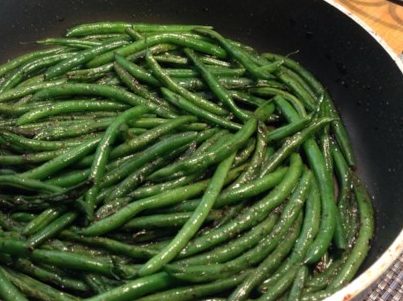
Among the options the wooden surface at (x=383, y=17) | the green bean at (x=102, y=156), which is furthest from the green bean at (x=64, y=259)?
the wooden surface at (x=383, y=17)

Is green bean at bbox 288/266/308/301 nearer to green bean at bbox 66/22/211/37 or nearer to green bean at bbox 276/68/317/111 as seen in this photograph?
green bean at bbox 276/68/317/111

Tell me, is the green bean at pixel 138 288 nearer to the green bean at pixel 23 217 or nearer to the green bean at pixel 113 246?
the green bean at pixel 113 246

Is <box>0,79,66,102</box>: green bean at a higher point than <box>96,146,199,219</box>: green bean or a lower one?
higher

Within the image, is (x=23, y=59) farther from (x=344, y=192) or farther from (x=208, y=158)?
(x=344, y=192)

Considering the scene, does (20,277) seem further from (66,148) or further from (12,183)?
(66,148)

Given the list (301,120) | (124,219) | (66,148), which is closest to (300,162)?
(301,120)

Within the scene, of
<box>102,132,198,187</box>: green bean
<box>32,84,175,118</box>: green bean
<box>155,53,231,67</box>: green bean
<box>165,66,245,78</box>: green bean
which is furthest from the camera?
<box>155,53,231,67</box>: green bean

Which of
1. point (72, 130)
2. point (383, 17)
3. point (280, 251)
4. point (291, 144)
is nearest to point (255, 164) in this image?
point (291, 144)

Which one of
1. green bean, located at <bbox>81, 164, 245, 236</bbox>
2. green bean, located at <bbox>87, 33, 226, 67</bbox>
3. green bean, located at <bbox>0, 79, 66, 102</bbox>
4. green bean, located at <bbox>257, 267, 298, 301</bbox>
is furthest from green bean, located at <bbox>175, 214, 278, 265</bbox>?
green bean, located at <bbox>0, 79, 66, 102</bbox>
